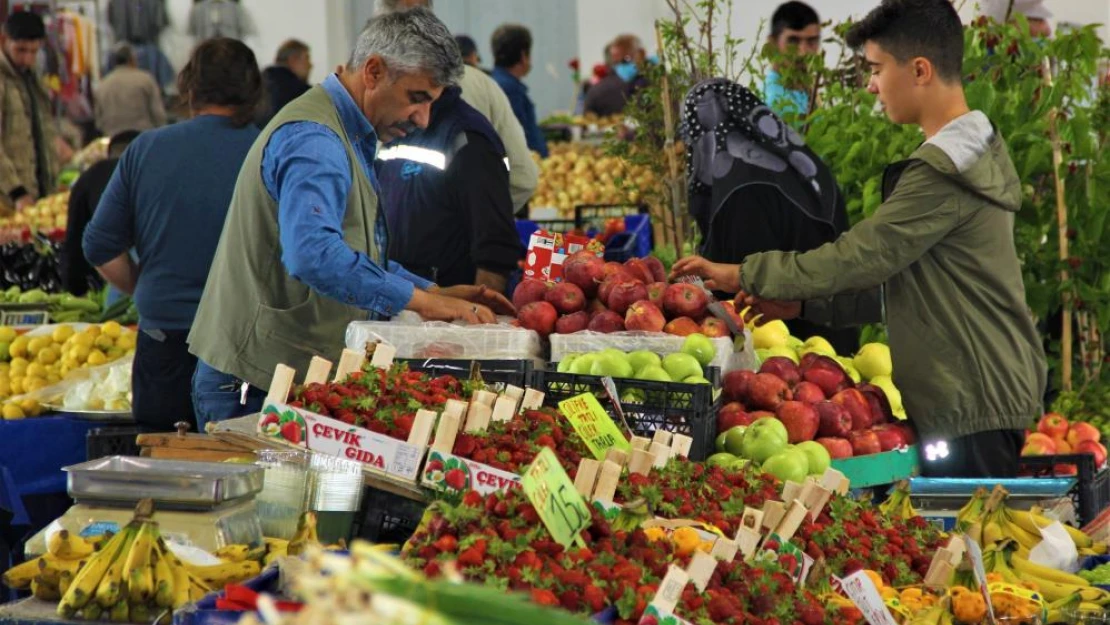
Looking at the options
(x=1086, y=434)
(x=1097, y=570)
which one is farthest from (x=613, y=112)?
(x=1097, y=570)

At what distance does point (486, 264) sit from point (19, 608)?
8.12ft

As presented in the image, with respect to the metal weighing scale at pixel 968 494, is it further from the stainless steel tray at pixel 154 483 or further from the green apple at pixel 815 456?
the stainless steel tray at pixel 154 483

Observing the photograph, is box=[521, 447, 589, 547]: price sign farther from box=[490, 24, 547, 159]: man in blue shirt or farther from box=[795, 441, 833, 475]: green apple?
box=[490, 24, 547, 159]: man in blue shirt

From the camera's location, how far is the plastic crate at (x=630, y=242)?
5.66 metres

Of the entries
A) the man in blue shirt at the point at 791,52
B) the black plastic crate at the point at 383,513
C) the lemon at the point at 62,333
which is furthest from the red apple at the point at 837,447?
the lemon at the point at 62,333

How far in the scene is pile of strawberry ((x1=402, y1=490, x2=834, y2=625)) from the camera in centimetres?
196

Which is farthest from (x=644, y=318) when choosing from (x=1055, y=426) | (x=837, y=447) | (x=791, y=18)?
(x=791, y=18)

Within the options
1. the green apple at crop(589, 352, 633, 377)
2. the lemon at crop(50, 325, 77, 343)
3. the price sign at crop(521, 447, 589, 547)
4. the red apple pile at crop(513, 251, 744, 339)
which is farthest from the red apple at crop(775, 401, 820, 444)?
the lemon at crop(50, 325, 77, 343)

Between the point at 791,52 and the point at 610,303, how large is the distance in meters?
3.04

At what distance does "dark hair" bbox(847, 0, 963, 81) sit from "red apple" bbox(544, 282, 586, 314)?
→ 3.18 feet

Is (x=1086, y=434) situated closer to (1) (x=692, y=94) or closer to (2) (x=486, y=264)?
(1) (x=692, y=94)

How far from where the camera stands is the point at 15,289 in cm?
643

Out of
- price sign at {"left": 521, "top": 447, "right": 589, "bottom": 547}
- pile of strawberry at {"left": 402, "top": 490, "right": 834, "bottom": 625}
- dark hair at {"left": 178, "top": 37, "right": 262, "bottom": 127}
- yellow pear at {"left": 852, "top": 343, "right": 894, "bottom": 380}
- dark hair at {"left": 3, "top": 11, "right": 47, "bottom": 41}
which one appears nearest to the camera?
pile of strawberry at {"left": 402, "top": 490, "right": 834, "bottom": 625}

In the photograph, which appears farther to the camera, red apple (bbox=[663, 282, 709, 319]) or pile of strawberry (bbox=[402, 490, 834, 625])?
red apple (bbox=[663, 282, 709, 319])
